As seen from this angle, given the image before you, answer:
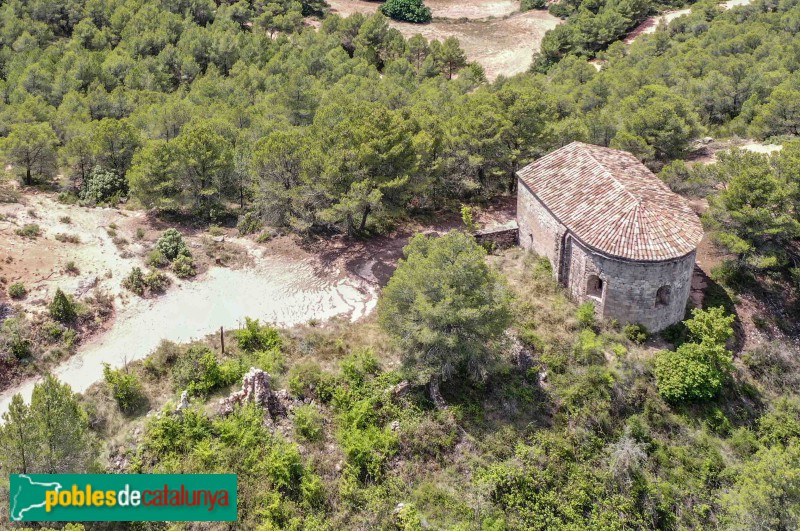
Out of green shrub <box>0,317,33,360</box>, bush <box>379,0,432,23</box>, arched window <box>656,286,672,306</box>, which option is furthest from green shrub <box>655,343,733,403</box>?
bush <box>379,0,432,23</box>

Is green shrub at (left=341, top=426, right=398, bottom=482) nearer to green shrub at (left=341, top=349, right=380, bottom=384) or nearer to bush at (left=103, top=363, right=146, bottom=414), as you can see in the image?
green shrub at (left=341, top=349, right=380, bottom=384)

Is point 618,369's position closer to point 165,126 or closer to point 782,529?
point 782,529

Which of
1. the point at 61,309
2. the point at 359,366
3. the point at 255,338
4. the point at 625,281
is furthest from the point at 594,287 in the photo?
the point at 61,309

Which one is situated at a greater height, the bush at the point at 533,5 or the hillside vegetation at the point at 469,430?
the hillside vegetation at the point at 469,430

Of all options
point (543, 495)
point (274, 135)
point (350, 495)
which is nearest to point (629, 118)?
point (274, 135)

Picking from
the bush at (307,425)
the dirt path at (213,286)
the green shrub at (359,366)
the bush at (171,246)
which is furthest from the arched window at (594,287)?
the bush at (171,246)

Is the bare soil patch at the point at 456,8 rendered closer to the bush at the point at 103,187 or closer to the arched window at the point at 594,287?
the bush at the point at 103,187
